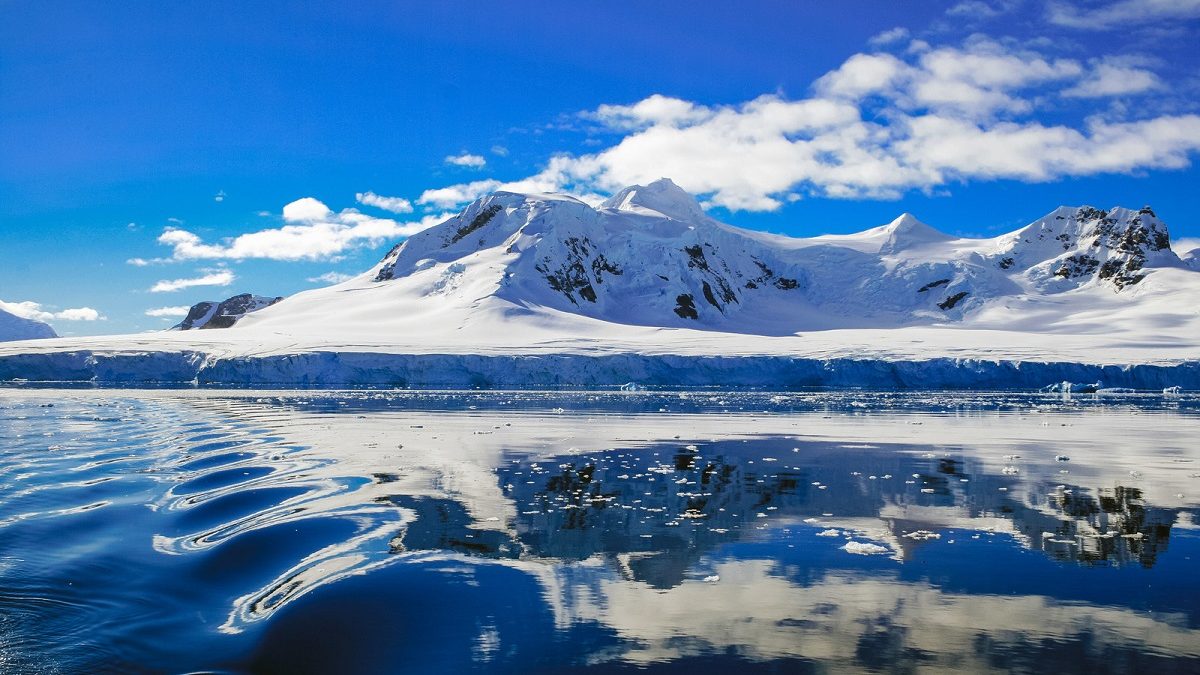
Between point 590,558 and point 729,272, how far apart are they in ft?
345

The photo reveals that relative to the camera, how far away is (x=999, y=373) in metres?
54.2

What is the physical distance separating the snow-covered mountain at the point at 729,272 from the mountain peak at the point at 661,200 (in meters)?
0.33

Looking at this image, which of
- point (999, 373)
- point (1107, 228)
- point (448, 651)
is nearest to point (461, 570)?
point (448, 651)

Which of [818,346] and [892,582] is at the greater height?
[818,346]

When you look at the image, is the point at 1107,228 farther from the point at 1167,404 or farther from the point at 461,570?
the point at 461,570

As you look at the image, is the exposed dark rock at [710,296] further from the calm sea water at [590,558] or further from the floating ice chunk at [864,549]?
the floating ice chunk at [864,549]

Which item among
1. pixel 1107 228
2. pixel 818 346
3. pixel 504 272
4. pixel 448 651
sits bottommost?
pixel 448 651

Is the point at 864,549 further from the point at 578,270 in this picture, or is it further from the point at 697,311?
the point at 697,311

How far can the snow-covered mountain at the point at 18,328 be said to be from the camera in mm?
142113

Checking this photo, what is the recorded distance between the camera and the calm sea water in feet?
18.6

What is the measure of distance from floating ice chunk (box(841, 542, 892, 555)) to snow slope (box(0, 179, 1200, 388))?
45.1 m

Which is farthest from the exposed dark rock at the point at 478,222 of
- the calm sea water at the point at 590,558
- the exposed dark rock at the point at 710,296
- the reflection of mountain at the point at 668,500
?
the calm sea water at the point at 590,558

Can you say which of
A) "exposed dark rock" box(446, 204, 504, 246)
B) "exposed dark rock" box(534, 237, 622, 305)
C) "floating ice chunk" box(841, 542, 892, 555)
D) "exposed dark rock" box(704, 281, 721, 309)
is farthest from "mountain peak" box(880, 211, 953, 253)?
"floating ice chunk" box(841, 542, 892, 555)

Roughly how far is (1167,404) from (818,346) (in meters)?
26.3
